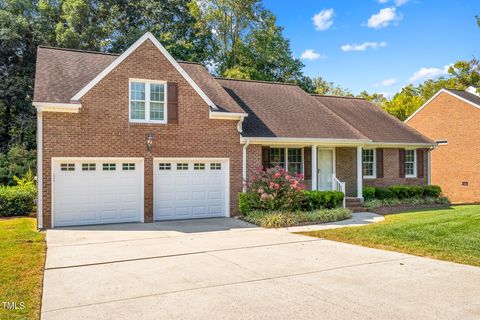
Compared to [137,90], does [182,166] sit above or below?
below

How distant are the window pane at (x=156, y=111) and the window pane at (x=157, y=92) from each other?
0.17 metres

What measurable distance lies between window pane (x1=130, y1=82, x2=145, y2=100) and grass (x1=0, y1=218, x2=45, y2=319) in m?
5.24

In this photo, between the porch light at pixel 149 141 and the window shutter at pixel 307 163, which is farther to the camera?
the window shutter at pixel 307 163

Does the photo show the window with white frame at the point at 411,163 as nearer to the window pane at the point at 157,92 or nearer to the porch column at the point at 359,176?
the porch column at the point at 359,176

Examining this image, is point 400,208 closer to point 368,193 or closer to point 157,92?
point 368,193

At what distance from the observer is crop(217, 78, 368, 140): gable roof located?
660 inches

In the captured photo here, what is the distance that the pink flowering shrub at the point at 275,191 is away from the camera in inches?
561

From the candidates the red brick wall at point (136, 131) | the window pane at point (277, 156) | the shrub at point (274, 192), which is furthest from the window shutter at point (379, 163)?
the red brick wall at point (136, 131)

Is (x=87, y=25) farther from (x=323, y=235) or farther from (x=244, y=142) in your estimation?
(x=323, y=235)

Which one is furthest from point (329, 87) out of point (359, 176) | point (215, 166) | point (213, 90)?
point (215, 166)

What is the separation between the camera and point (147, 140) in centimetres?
1397

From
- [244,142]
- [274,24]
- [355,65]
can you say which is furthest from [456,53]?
[244,142]

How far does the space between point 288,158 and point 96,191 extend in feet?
27.2

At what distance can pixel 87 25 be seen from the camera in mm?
29875
